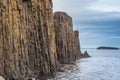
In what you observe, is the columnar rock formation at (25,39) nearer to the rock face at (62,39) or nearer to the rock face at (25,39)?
the rock face at (25,39)

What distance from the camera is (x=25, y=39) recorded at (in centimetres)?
6981

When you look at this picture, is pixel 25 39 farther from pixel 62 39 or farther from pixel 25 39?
pixel 62 39

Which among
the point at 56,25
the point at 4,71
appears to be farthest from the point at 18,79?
the point at 56,25

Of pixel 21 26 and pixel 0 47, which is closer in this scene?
pixel 0 47

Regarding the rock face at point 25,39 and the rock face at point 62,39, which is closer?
the rock face at point 25,39

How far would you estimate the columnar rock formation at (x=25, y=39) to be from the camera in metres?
58.7

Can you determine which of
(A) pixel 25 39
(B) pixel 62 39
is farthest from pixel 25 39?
(B) pixel 62 39

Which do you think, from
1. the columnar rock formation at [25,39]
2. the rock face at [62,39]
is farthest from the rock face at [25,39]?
the rock face at [62,39]

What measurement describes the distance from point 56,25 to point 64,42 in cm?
761

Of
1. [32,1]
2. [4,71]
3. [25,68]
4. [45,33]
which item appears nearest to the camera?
[4,71]

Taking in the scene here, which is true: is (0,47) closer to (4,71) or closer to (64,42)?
(4,71)

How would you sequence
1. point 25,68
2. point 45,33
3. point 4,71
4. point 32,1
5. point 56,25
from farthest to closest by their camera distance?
point 56,25 < point 45,33 < point 32,1 < point 25,68 < point 4,71

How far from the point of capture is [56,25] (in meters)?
131

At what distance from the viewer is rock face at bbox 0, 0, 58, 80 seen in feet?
192
